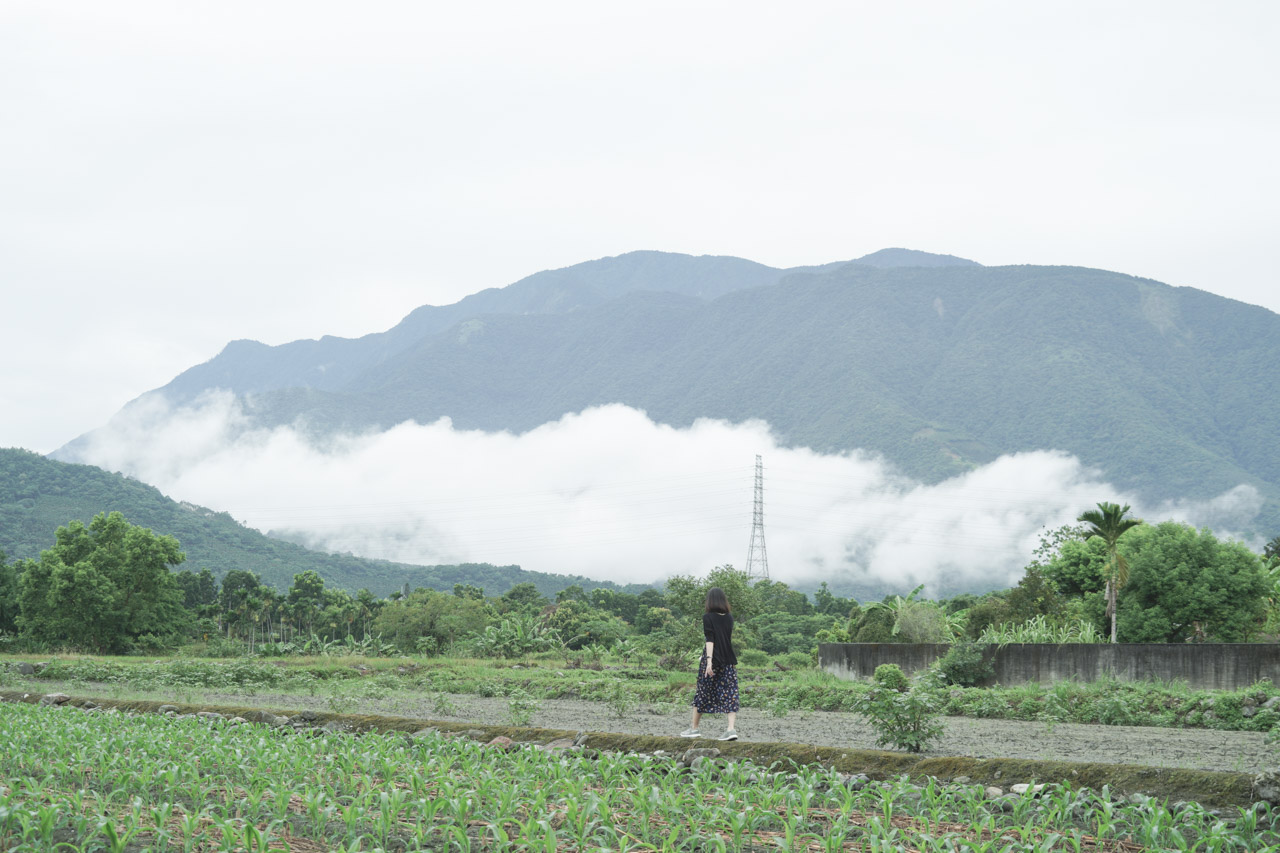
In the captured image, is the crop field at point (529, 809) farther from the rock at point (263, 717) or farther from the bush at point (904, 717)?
the rock at point (263, 717)

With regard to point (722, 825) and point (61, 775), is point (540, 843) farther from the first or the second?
point (61, 775)

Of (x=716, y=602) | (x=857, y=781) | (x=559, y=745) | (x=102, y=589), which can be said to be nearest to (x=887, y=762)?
(x=857, y=781)

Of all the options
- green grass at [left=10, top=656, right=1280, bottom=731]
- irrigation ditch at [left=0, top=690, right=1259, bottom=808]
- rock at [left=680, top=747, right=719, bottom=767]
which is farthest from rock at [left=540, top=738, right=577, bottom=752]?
green grass at [left=10, top=656, right=1280, bottom=731]

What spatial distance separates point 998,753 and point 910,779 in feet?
11.6

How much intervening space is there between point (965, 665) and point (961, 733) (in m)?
9.26

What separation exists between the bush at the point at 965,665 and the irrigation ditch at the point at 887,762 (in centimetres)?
1382

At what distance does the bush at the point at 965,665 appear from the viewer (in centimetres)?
2059

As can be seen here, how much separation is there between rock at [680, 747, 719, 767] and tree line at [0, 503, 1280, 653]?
16805 millimetres

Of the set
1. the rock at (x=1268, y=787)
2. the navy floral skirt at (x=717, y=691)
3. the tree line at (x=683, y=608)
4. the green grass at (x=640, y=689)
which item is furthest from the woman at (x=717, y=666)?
the tree line at (x=683, y=608)

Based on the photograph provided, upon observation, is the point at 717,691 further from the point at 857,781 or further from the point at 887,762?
the point at 857,781

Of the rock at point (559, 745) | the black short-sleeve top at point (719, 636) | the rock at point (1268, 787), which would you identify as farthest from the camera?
the black short-sleeve top at point (719, 636)

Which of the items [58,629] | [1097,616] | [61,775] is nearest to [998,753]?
[61,775]

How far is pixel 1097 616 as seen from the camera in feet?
98.4

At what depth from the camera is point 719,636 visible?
10570mm
